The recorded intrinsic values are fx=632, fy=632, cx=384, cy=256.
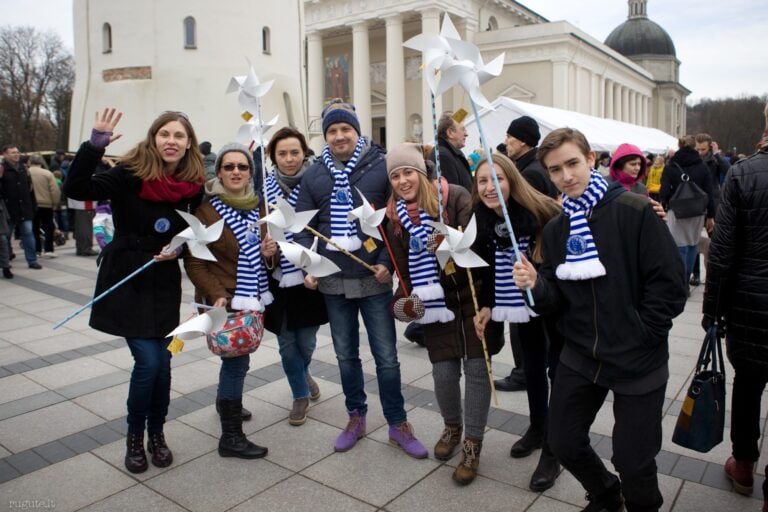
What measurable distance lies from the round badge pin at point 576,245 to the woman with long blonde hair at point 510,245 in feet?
2.30

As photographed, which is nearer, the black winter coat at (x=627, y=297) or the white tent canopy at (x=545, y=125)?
the black winter coat at (x=627, y=297)

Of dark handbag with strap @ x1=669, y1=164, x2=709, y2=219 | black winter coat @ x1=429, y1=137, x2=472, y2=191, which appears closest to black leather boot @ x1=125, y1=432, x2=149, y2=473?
black winter coat @ x1=429, y1=137, x2=472, y2=191

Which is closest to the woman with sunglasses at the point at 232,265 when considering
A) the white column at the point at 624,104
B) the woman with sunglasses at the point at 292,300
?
the woman with sunglasses at the point at 292,300

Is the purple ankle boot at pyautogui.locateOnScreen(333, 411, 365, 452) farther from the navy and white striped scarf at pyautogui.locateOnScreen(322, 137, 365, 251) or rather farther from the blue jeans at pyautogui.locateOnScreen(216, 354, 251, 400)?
the navy and white striped scarf at pyautogui.locateOnScreen(322, 137, 365, 251)

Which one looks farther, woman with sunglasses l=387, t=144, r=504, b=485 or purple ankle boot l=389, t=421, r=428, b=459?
purple ankle boot l=389, t=421, r=428, b=459

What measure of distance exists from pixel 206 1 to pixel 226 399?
2531 centimetres

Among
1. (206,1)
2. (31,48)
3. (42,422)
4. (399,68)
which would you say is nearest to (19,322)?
(42,422)

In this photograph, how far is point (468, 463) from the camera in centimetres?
358

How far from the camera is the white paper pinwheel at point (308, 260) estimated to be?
3.60 meters

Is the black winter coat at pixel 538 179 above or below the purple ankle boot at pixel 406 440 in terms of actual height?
above

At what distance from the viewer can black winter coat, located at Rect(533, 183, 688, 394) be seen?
2.61 m

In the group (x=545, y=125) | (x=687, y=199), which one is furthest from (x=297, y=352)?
(x=545, y=125)

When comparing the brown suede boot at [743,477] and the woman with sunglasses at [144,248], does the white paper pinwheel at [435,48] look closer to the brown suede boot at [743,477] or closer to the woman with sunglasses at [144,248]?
the woman with sunglasses at [144,248]

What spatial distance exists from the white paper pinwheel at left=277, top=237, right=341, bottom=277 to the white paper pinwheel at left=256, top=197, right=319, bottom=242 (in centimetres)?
8
